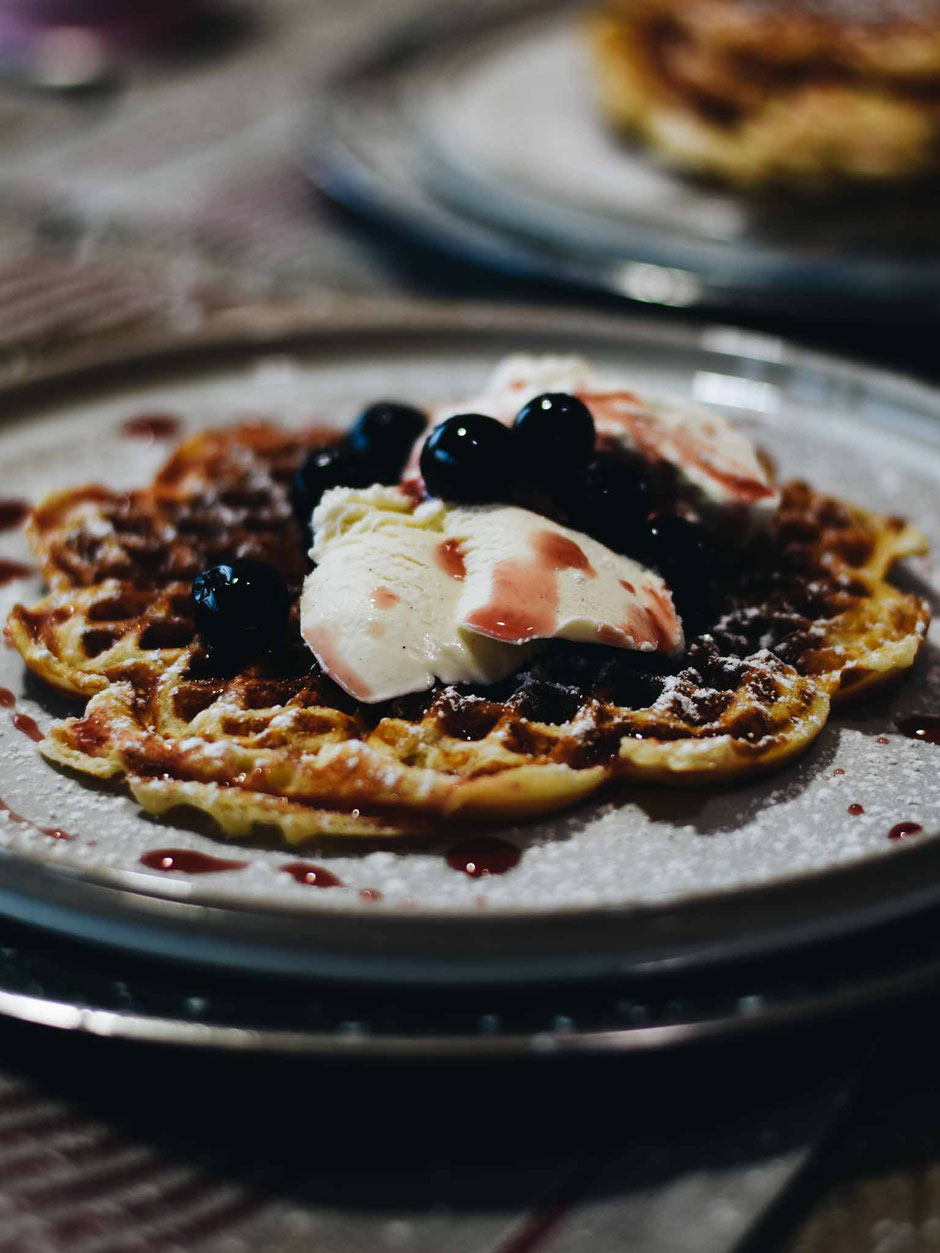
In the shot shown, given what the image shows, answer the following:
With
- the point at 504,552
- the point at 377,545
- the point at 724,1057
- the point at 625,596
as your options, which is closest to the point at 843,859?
the point at 724,1057

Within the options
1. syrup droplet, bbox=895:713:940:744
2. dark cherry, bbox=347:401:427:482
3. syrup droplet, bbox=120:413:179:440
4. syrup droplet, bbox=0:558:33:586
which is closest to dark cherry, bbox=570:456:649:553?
dark cherry, bbox=347:401:427:482

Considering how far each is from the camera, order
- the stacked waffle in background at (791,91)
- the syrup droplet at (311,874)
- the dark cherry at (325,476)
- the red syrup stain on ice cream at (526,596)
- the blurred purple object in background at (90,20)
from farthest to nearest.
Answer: the blurred purple object in background at (90,20) < the stacked waffle in background at (791,91) < the dark cherry at (325,476) < the red syrup stain on ice cream at (526,596) < the syrup droplet at (311,874)

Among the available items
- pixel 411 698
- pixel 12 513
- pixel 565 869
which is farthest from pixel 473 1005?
pixel 12 513

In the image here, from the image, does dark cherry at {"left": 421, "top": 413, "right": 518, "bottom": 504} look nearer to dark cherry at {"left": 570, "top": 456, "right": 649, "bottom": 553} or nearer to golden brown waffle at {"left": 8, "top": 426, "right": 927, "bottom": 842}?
dark cherry at {"left": 570, "top": 456, "right": 649, "bottom": 553}

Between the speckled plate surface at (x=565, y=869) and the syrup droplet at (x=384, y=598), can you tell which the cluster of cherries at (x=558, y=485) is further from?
the speckled plate surface at (x=565, y=869)

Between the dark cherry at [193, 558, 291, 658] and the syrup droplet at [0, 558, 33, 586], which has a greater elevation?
the dark cherry at [193, 558, 291, 658]

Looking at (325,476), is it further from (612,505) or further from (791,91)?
(791,91)

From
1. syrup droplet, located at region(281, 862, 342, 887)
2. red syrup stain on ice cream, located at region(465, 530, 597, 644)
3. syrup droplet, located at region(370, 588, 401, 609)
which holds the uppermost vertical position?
red syrup stain on ice cream, located at region(465, 530, 597, 644)

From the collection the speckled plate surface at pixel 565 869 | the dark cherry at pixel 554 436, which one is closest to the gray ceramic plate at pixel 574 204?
the speckled plate surface at pixel 565 869
